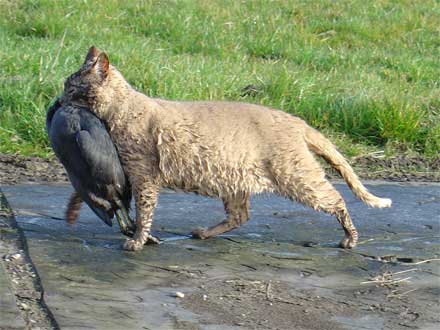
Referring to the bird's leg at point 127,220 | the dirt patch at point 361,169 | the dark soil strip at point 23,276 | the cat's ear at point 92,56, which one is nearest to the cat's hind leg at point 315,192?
the bird's leg at point 127,220

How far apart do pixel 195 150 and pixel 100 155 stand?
0.56 meters

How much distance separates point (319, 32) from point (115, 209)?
21.9ft

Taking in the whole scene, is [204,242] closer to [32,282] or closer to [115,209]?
[115,209]

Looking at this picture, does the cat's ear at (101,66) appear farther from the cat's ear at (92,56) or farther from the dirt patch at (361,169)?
the dirt patch at (361,169)

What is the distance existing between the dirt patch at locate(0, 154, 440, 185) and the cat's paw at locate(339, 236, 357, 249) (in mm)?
1610

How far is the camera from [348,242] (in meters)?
5.25

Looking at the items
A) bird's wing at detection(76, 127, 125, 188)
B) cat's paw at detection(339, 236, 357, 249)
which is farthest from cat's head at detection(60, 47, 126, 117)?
cat's paw at detection(339, 236, 357, 249)

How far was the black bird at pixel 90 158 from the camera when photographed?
192 inches

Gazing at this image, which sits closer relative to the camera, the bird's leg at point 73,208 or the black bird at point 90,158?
the black bird at point 90,158

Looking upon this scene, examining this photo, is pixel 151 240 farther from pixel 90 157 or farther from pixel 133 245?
pixel 90 157

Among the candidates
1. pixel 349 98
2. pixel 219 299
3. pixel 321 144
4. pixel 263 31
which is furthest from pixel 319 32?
pixel 219 299

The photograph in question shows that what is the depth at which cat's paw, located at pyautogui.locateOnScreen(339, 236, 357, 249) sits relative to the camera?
5.25 m

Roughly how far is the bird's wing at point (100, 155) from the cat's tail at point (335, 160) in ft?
3.79

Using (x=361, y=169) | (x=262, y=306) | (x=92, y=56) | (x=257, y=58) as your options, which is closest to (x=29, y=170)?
(x=92, y=56)
